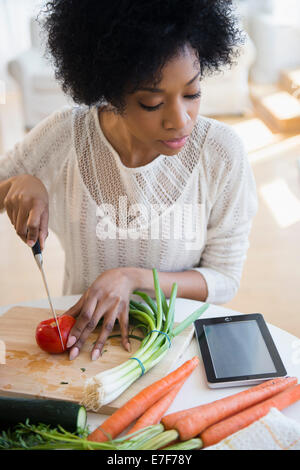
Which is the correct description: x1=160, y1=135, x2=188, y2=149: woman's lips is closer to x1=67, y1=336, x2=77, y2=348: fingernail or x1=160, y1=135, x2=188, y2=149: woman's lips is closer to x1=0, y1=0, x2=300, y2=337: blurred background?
x1=67, y1=336, x2=77, y2=348: fingernail

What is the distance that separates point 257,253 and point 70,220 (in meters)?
1.88

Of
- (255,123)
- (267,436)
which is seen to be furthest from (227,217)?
(255,123)

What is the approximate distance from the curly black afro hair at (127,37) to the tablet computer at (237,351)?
1.81 feet

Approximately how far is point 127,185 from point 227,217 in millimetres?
296

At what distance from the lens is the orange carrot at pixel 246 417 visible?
928 mm

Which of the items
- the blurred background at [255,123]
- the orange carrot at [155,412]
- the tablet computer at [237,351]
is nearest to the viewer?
the orange carrot at [155,412]

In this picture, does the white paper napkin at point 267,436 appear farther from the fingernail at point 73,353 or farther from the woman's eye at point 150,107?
the woman's eye at point 150,107

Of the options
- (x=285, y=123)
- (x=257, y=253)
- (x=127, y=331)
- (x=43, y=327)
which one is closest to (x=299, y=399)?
(x=127, y=331)

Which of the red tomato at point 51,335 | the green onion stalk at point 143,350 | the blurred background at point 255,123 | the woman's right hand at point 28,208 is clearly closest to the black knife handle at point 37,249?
the woman's right hand at point 28,208

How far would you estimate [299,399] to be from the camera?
999 mm

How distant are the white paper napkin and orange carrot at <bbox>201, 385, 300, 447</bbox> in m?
0.05

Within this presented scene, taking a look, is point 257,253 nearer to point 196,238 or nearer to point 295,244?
point 295,244

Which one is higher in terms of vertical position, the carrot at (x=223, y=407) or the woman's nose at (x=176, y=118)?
the woman's nose at (x=176, y=118)

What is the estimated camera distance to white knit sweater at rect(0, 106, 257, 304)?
143 centimetres
